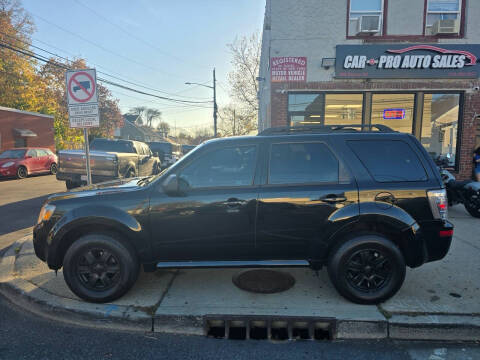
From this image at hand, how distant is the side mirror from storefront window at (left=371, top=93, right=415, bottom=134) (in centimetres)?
922

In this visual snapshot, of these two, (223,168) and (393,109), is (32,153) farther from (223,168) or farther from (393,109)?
(393,109)

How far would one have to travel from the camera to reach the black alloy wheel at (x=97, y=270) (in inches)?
128

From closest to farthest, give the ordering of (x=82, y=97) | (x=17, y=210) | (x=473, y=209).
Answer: (x=82, y=97) < (x=473, y=209) < (x=17, y=210)

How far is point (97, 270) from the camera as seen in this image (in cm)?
326

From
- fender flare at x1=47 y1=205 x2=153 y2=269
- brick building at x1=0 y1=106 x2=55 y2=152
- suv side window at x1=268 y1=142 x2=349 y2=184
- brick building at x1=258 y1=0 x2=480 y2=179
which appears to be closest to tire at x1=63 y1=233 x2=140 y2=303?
fender flare at x1=47 y1=205 x2=153 y2=269

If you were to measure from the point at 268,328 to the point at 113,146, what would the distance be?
10632 millimetres

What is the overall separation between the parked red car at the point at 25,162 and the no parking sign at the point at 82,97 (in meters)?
12.6

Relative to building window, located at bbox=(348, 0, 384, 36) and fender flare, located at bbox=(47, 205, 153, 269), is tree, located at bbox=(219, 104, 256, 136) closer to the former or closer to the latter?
building window, located at bbox=(348, 0, 384, 36)

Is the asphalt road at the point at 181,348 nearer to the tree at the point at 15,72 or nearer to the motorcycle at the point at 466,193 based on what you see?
the motorcycle at the point at 466,193

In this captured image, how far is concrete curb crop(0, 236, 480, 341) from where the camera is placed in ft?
9.08

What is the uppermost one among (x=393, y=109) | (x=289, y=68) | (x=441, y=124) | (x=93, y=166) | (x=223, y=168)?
(x=289, y=68)

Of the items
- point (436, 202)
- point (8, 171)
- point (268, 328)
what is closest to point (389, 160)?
point (436, 202)

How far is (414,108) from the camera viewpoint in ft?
33.6

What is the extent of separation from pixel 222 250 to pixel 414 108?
9859 mm
